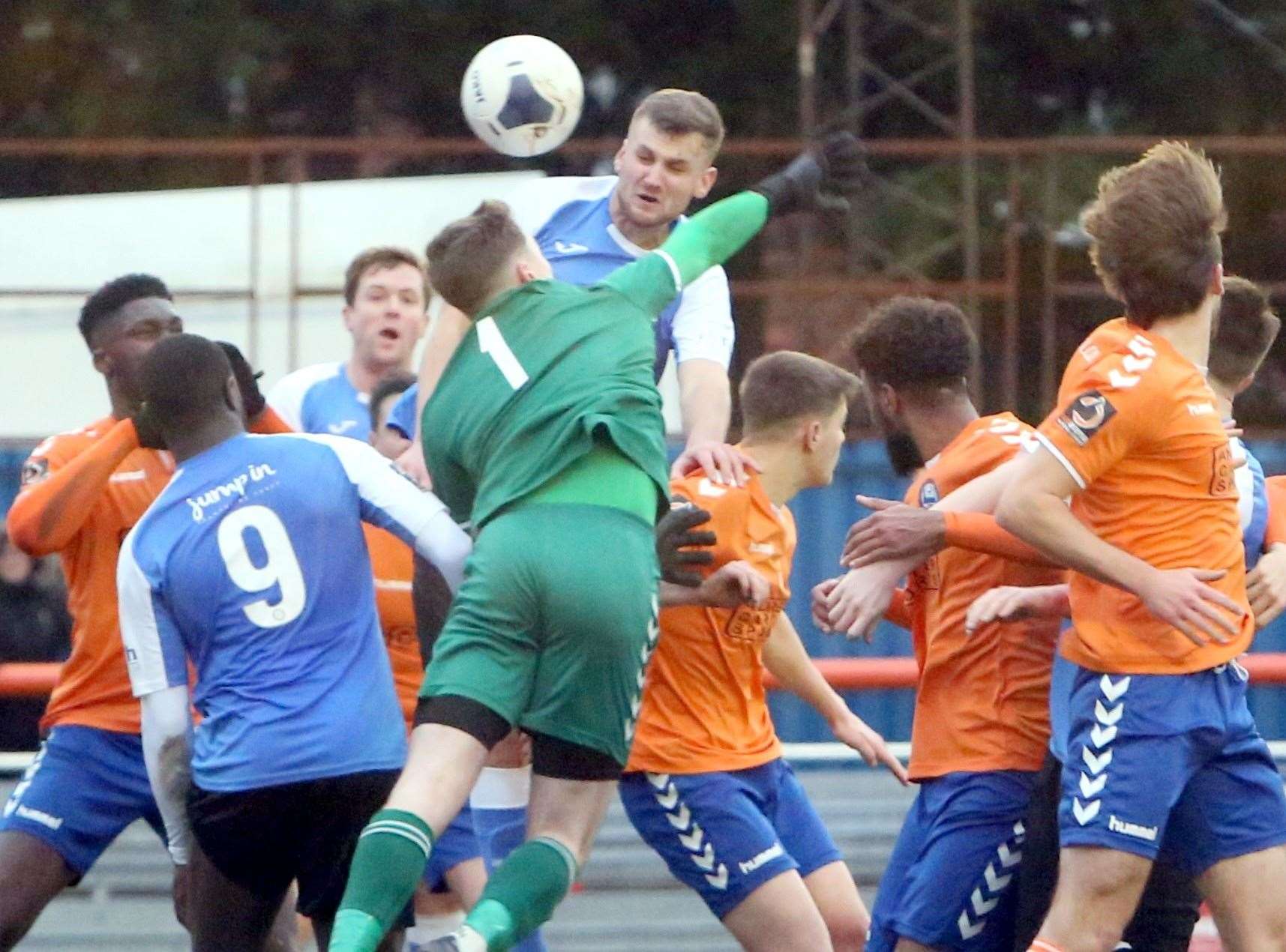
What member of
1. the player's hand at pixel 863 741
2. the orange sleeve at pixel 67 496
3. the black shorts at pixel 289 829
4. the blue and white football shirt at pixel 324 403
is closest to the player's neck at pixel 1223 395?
the player's hand at pixel 863 741

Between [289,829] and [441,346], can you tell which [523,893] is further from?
[441,346]

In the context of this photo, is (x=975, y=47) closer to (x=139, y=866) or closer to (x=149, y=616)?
(x=139, y=866)

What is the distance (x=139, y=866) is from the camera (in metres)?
7.77

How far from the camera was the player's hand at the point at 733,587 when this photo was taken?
5766 mm

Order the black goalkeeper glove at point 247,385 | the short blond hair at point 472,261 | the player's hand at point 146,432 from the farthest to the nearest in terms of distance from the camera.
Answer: the black goalkeeper glove at point 247,385
the player's hand at point 146,432
the short blond hair at point 472,261

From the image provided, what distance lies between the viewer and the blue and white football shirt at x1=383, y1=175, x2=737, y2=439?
6367mm

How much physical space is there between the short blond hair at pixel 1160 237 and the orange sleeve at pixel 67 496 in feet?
8.51

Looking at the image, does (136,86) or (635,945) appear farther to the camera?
(136,86)

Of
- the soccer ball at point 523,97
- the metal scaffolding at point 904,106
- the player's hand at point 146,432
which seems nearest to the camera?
the player's hand at point 146,432

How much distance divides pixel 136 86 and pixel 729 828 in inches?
532

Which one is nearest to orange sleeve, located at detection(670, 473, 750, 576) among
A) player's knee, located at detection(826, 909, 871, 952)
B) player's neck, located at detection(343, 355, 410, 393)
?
player's knee, located at detection(826, 909, 871, 952)

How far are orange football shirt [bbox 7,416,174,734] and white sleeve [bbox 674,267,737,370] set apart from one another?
1482mm

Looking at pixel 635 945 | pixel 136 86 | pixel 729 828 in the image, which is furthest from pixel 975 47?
pixel 729 828

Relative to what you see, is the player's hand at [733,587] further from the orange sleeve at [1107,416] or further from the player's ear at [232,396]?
the player's ear at [232,396]
